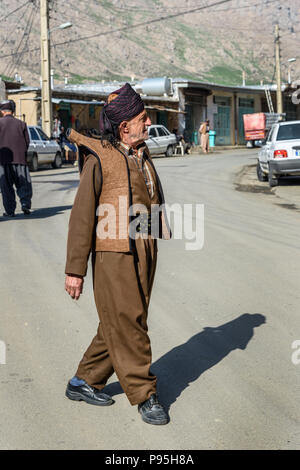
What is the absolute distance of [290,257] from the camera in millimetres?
8016

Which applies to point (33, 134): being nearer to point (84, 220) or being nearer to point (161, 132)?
point (161, 132)

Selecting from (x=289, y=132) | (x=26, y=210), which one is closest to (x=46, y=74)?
(x=289, y=132)

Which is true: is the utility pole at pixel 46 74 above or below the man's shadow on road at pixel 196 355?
above

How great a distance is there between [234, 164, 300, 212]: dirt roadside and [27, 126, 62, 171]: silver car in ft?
23.8

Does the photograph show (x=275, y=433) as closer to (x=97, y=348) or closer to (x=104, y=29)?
(x=97, y=348)

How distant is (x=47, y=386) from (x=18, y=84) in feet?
117

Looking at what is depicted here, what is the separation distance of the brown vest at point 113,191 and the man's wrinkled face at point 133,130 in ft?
0.36

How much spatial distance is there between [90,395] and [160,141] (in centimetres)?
2877

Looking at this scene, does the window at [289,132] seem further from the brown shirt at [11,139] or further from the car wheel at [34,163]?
the car wheel at [34,163]

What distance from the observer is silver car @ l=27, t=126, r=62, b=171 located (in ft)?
76.6

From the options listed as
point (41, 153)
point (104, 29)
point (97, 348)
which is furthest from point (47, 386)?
point (104, 29)

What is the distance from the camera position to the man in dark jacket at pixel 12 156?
36.0 feet

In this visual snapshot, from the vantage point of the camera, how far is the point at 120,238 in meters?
3.49

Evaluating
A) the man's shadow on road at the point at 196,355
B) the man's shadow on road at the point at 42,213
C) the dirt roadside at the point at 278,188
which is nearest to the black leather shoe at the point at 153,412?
the man's shadow on road at the point at 196,355
